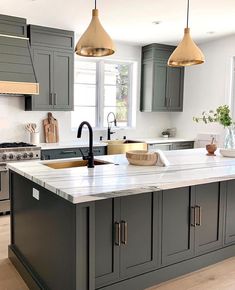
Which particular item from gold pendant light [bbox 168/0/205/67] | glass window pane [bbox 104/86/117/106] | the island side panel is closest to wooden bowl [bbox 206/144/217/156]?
gold pendant light [bbox 168/0/205/67]

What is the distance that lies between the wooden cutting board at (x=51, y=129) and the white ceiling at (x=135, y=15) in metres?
1.45

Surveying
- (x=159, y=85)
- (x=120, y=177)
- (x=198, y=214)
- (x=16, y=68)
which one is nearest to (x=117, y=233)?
(x=120, y=177)

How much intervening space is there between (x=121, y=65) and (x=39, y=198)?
422 cm

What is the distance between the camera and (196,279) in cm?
265

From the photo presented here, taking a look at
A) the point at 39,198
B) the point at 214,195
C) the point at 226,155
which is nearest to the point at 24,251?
the point at 39,198

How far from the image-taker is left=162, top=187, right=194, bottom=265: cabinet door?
2.49 m

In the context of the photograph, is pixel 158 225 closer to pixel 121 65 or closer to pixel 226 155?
pixel 226 155

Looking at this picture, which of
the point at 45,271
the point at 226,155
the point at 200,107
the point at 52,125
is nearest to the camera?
the point at 45,271

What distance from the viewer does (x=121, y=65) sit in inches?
241

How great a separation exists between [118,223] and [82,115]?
374cm

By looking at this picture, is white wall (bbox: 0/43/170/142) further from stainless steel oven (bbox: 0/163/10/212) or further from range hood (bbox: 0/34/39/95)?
stainless steel oven (bbox: 0/163/10/212)

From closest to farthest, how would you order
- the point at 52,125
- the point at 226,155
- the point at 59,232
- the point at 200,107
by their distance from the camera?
the point at 59,232
the point at 226,155
the point at 52,125
the point at 200,107

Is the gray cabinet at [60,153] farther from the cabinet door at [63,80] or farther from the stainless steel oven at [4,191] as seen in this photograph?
the cabinet door at [63,80]

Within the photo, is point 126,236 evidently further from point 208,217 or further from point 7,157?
point 7,157
